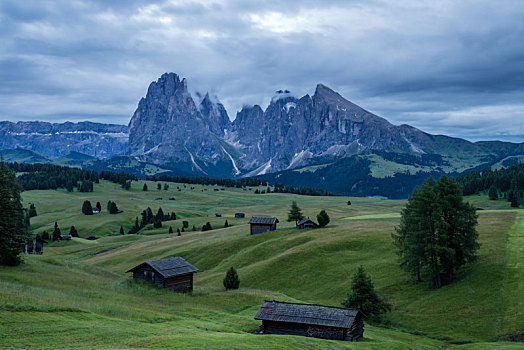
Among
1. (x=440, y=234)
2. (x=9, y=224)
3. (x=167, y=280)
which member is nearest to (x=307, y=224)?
(x=440, y=234)

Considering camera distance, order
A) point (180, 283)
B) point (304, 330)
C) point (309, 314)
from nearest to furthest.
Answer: point (304, 330)
point (309, 314)
point (180, 283)

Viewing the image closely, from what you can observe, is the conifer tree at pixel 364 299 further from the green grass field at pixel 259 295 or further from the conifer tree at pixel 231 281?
the conifer tree at pixel 231 281

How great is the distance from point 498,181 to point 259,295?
5854 inches

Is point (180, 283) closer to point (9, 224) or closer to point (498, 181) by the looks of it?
point (9, 224)

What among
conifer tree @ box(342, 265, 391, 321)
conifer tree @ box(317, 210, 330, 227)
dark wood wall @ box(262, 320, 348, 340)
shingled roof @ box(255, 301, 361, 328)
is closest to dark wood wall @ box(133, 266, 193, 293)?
shingled roof @ box(255, 301, 361, 328)

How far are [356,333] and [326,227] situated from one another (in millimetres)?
56883

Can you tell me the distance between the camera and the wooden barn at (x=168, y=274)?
177 ft

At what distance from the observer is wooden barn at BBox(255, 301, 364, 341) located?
37.2 m

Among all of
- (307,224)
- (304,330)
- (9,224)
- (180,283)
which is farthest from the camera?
(307,224)

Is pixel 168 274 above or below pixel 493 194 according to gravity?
below

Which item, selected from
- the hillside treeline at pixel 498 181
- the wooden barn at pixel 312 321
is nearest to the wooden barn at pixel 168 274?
the wooden barn at pixel 312 321

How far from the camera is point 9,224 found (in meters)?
48.6

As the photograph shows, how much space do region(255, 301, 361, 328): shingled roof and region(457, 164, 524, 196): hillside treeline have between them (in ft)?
466

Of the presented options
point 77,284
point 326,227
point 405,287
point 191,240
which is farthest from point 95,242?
point 405,287
